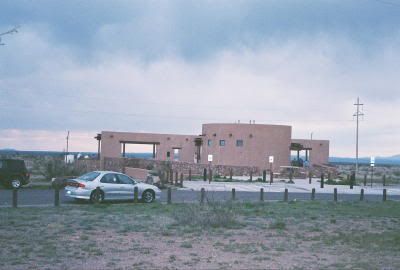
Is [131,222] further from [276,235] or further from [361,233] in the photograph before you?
[361,233]

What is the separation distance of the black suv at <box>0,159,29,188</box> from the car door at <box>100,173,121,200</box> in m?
9.38

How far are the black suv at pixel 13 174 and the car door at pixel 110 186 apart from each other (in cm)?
938

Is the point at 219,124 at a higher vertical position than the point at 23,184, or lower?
higher

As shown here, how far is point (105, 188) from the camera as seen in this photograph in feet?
69.6

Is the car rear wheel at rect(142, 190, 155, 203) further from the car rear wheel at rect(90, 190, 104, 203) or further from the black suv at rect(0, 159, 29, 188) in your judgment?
the black suv at rect(0, 159, 29, 188)

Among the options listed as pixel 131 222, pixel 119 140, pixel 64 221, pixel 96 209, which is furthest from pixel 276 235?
pixel 119 140

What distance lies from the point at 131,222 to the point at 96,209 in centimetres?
369

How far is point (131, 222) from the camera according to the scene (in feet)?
48.9

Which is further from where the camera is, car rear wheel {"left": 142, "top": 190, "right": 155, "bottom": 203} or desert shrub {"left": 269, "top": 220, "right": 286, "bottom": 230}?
car rear wheel {"left": 142, "top": 190, "right": 155, "bottom": 203}

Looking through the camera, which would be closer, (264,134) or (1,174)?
(1,174)

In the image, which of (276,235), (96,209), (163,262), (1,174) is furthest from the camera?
(1,174)

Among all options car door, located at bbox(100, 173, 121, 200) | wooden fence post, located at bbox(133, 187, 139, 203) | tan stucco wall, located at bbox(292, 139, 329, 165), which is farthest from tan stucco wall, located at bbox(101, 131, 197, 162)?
wooden fence post, located at bbox(133, 187, 139, 203)

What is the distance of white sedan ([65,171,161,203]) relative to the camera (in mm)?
20750

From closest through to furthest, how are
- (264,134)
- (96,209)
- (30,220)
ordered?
(30,220) < (96,209) < (264,134)
